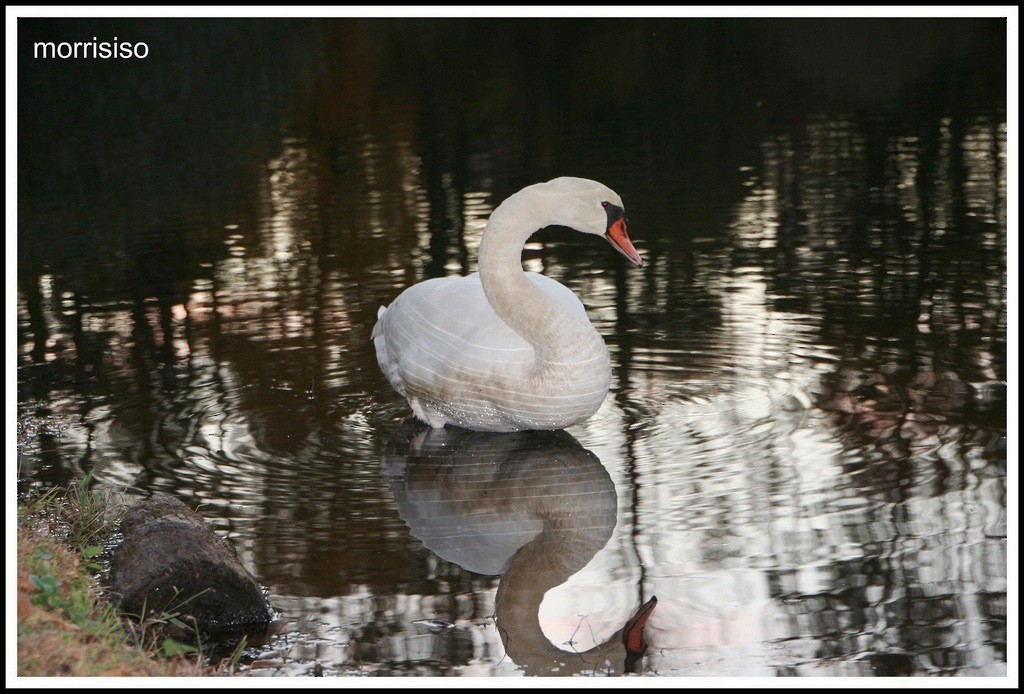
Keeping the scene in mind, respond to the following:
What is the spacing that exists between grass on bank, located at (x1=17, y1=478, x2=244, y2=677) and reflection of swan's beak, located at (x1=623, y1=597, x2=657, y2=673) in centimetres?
137

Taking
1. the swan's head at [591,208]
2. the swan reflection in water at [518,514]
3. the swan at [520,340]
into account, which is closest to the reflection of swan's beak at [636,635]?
the swan reflection in water at [518,514]

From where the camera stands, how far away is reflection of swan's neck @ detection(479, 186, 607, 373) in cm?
693

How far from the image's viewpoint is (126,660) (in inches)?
182

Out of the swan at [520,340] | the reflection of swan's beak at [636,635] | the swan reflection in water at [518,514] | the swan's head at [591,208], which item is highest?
the swan's head at [591,208]

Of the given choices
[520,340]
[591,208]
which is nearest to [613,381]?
[520,340]

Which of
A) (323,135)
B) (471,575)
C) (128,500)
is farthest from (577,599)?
(323,135)

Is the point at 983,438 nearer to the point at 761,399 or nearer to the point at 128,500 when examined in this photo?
the point at 761,399

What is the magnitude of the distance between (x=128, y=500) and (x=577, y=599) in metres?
2.36

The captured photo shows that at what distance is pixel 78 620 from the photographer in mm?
4969

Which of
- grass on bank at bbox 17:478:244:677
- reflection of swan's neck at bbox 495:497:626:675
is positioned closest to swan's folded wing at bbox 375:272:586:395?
reflection of swan's neck at bbox 495:497:626:675

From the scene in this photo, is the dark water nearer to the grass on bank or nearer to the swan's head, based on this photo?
the grass on bank

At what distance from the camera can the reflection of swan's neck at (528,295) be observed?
6.93 m

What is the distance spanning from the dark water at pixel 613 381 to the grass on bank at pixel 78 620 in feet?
1.27

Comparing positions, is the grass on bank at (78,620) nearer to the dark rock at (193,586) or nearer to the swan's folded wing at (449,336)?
the dark rock at (193,586)
